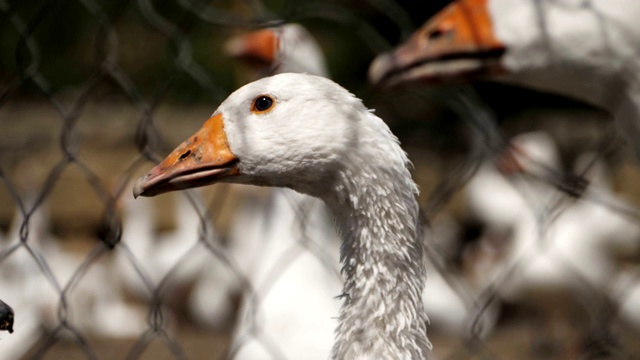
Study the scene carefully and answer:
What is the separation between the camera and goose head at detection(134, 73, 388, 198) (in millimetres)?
855

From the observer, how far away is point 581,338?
2.37 meters

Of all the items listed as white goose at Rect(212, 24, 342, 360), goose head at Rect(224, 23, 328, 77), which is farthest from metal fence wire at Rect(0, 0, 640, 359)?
goose head at Rect(224, 23, 328, 77)

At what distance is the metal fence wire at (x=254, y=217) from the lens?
4.26 ft

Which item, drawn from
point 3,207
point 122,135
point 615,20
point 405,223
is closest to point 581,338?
point 615,20

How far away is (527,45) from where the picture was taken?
1.10m

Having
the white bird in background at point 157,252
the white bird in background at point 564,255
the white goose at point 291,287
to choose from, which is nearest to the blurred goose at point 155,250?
the white bird in background at point 157,252

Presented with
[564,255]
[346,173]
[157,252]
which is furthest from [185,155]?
[157,252]

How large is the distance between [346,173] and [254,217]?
1.76 m

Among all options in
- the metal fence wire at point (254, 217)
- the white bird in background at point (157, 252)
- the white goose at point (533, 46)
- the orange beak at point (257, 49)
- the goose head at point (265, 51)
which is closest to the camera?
the white goose at point (533, 46)

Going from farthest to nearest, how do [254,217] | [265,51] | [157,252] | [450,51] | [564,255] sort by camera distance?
[157,252], [254,217], [564,255], [265,51], [450,51]

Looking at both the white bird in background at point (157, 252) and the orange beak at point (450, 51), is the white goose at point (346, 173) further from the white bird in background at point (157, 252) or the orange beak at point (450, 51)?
the white bird in background at point (157, 252)

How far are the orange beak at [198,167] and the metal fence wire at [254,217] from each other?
278mm

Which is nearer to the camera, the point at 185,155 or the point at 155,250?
the point at 185,155

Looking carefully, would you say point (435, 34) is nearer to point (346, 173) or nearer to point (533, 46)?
point (533, 46)
